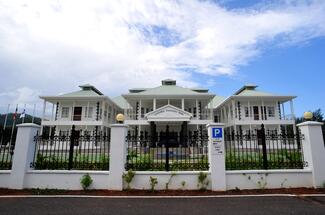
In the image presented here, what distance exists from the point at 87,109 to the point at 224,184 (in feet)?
83.9

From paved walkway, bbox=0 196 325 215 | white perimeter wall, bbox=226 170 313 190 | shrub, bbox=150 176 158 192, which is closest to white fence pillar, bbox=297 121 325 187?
white perimeter wall, bbox=226 170 313 190

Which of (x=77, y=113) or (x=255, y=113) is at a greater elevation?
(x=255, y=113)

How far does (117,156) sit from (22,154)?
3408 millimetres

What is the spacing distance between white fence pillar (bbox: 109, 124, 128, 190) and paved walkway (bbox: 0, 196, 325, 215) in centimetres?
91

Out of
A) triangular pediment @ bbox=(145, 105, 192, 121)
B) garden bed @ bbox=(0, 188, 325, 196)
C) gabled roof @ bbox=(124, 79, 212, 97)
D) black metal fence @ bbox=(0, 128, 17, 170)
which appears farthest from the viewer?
gabled roof @ bbox=(124, 79, 212, 97)

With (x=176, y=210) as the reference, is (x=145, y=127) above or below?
above

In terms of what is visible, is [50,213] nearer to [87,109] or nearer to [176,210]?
[176,210]

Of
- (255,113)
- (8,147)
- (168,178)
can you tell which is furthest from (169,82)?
(168,178)

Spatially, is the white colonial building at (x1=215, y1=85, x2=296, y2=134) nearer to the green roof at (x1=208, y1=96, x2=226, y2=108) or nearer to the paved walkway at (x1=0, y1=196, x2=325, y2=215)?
the green roof at (x1=208, y1=96, x2=226, y2=108)

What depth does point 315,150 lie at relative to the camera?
791 centimetres

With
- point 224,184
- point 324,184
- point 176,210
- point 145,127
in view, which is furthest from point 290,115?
point 176,210

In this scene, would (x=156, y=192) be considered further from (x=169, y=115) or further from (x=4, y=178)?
(x=169, y=115)

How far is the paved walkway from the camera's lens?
18.0ft

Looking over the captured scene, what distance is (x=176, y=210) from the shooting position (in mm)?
5578
